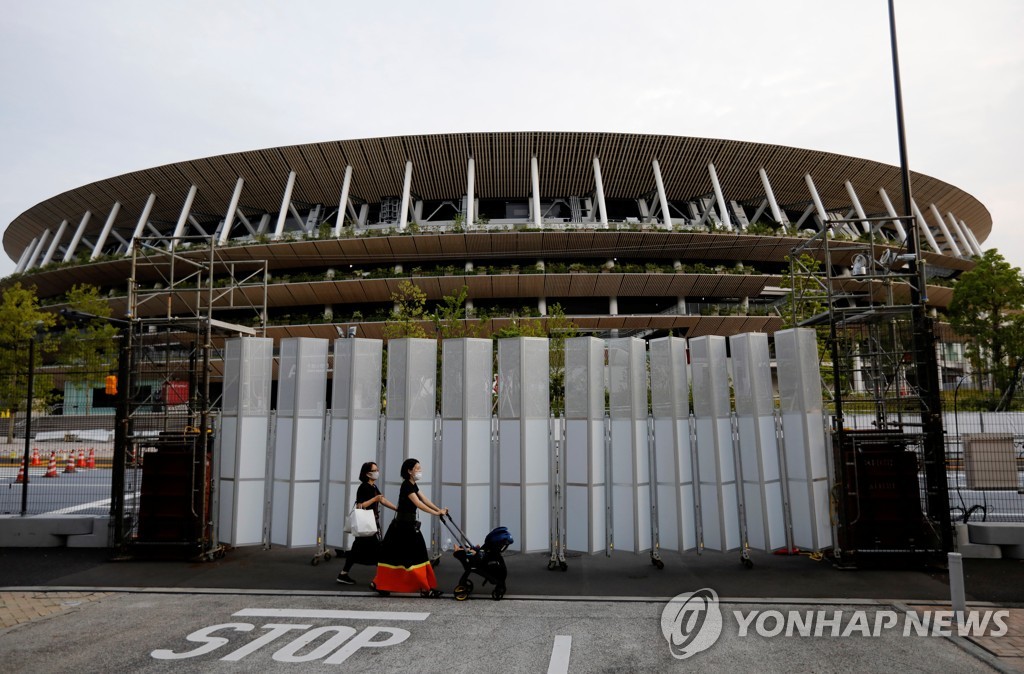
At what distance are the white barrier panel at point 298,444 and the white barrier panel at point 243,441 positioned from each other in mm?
277

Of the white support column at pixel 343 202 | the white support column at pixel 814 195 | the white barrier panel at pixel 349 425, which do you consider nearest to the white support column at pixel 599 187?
the white support column at pixel 814 195

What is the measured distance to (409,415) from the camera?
32.2 feet

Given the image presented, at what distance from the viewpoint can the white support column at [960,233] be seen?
52638mm

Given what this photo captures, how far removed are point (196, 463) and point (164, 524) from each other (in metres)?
1.10

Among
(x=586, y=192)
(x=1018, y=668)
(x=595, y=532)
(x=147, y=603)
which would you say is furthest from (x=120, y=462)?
(x=586, y=192)

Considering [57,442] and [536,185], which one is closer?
[57,442]

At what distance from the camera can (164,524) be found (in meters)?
9.98

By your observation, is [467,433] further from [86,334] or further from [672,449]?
[86,334]

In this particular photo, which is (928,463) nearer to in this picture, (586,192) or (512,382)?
(512,382)

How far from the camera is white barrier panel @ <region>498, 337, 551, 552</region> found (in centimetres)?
943

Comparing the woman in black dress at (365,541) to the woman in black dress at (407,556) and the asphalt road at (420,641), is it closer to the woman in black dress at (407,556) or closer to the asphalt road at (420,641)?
the woman in black dress at (407,556)

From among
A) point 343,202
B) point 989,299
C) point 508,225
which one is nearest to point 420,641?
point 508,225

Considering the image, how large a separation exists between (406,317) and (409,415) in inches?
925
